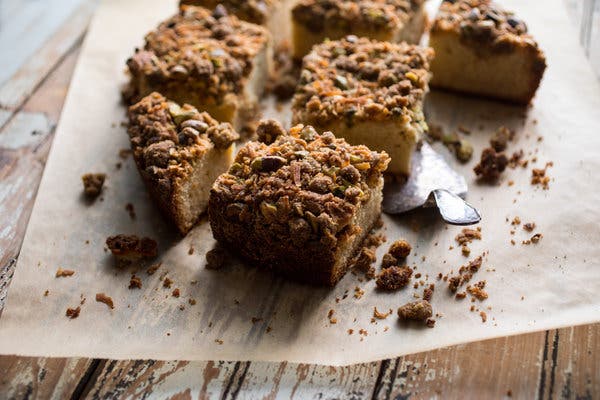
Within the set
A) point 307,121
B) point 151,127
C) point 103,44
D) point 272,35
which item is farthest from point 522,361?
point 103,44

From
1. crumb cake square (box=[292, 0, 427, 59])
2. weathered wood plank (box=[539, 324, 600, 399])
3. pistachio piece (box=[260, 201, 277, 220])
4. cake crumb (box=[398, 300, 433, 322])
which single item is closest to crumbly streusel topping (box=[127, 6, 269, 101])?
crumb cake square (box=[292, 0, 427, 59])

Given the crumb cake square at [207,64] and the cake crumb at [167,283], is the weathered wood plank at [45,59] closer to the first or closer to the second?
the crumb cake square at [207,64]

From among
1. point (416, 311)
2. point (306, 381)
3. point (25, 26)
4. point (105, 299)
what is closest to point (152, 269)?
point (105, 299)

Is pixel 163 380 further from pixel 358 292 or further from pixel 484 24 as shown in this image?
pixel 484 24

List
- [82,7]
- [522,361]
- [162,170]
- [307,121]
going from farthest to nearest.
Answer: [82,7], [307,121], [162,170], [522,361]

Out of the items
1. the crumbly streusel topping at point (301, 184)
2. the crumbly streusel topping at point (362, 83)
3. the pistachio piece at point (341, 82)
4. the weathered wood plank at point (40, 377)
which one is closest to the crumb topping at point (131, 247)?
the crumbly streusel topping at point (301, 184)

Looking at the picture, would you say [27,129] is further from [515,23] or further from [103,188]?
[515,23]
